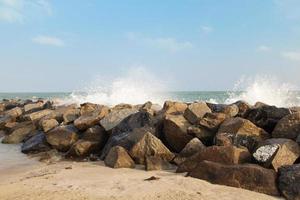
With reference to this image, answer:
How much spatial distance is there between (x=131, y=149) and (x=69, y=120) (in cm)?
350

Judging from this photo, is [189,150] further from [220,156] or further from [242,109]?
[242,109]

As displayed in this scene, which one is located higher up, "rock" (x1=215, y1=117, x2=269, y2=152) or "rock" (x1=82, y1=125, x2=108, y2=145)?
"rock" (x1=215, y1=117, x2=269, y2=152)

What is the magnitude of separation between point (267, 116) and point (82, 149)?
11.6 feet

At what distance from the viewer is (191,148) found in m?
6.61

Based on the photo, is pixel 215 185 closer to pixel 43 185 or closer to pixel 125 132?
pixel 43 185

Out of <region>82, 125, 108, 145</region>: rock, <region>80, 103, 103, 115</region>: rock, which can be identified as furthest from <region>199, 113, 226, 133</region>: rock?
<region>80, 103, 103, 115</region>: rock

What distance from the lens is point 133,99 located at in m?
20.9

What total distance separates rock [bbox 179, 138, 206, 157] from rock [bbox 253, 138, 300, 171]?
1033 millimetres

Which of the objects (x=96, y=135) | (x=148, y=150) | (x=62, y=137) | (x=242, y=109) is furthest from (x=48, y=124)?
(x=242, y=109)

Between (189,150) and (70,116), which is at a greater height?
(70,116)

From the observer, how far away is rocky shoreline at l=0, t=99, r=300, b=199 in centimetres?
528

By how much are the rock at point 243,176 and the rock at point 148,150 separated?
127cm

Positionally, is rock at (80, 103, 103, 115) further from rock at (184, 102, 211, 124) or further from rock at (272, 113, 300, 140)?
rock at (272, 113, 300, 140)

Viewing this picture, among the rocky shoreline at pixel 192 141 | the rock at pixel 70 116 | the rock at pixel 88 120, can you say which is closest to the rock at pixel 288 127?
the rocky shoreline at pixel 192 141
